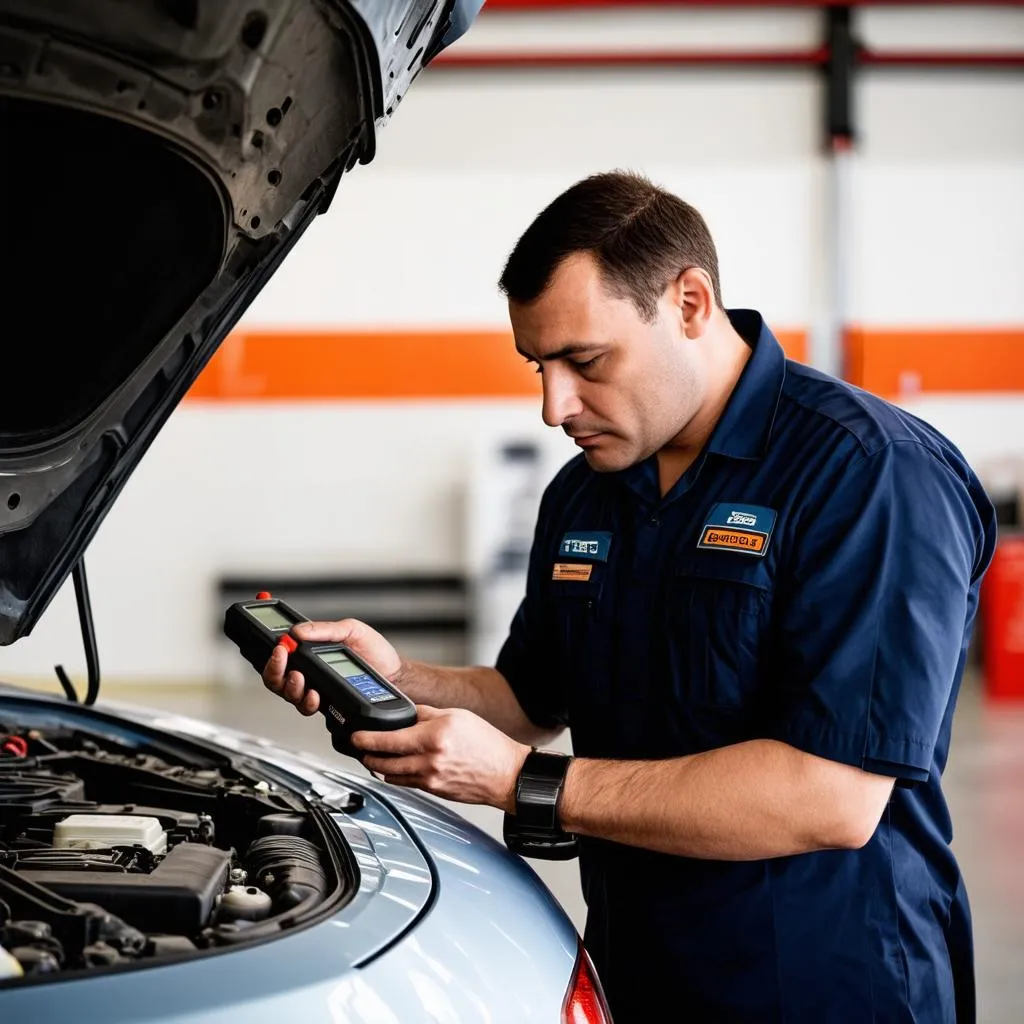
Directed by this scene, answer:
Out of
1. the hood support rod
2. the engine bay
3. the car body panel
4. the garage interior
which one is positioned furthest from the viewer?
the garage interior

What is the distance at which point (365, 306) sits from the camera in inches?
244

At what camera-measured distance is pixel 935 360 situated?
20.7 feet

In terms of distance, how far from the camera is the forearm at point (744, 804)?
125 cm

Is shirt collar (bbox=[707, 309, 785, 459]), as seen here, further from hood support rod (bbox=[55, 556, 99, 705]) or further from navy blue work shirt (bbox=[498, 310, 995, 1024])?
hood support rod (bbox=[55, 556, 99, 705])

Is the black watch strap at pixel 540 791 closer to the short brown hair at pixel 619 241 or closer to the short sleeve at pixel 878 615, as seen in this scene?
the short sleeve at pixel 878 615

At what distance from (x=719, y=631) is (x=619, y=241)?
47 centimetres

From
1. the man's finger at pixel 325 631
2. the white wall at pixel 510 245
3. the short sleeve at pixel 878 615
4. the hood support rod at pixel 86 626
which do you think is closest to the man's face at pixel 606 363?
the short sleeve at pixel 878 615

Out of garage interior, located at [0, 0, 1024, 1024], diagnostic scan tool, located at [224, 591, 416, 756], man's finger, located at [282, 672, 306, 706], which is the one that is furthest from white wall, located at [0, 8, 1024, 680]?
man's finger, located at [282, 672, 306, 706]

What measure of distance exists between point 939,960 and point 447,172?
17.7 feet

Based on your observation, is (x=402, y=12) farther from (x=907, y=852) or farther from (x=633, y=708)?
(x=907, y=852)

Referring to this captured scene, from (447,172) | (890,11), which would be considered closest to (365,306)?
(447,172)

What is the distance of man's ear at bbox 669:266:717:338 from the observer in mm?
1430

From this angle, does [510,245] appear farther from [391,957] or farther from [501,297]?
[391,957]

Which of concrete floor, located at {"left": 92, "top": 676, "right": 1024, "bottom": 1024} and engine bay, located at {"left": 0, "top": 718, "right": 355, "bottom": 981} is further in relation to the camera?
concrete floor, located at {"left": 92, "top": 676, "right": 1024, "bottom": 1024}
